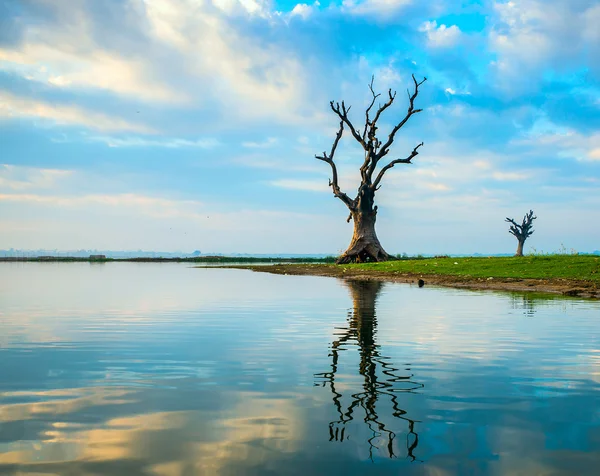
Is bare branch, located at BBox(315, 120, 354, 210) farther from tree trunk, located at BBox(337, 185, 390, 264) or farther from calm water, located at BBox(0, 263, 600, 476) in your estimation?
calm water, located at BBox(0, 263, 600, 476)

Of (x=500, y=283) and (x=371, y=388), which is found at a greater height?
(x=500, y=283)

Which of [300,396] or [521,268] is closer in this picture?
[300,396]

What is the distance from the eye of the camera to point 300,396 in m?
9.09

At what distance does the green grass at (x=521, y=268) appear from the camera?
120 feet

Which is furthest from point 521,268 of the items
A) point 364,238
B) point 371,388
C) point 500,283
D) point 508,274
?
point 371,388

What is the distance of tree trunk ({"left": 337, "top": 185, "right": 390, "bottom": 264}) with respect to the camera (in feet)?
217

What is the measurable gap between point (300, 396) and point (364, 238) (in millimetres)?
57889

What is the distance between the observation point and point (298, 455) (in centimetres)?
651

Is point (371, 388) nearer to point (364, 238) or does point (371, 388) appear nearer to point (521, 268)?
point (521, 268)

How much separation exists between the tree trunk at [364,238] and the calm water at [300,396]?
4694 cm

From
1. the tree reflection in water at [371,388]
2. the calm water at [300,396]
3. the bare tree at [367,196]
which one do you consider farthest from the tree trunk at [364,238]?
the tree reflection in water at [371,388]

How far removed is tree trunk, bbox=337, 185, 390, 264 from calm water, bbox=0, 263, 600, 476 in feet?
154

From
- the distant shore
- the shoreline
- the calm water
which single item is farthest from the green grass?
the calm water

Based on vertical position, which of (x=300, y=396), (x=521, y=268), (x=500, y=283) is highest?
(x=521, y=268)
